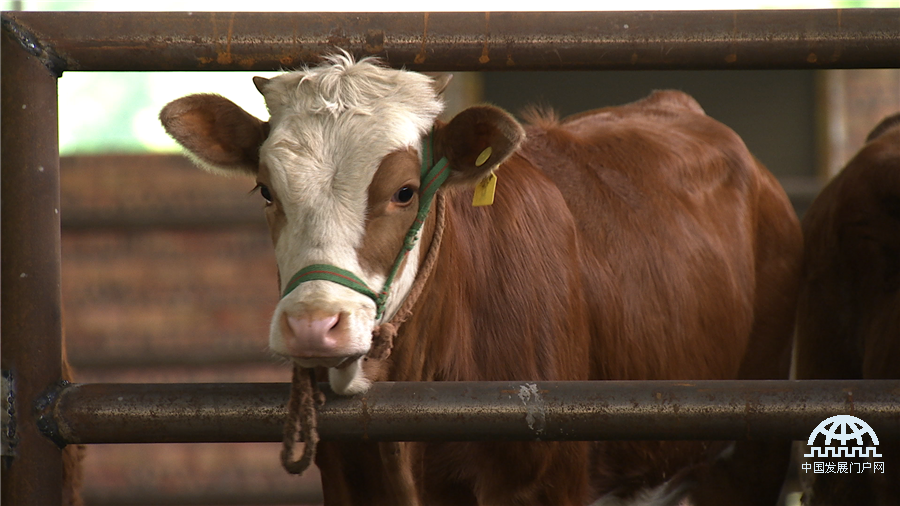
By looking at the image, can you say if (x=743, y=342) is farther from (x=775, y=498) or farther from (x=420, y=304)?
(x=420, y=304)

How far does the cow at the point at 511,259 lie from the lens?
62.9 inches

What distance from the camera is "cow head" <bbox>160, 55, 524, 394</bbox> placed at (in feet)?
4.71

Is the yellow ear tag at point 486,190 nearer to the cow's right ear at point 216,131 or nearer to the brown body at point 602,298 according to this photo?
the brown body at point 602,298

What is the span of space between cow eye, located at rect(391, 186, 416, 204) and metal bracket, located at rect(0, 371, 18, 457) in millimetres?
705

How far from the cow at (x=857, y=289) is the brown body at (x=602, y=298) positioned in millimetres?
100

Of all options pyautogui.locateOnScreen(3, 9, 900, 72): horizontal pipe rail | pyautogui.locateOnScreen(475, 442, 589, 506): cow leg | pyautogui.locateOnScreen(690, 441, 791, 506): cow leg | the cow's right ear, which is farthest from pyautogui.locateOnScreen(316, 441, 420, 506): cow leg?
pyautogui.locateOnScreen(690, 441, 791, 506): cow leg

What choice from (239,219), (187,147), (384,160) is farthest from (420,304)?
(239,219)

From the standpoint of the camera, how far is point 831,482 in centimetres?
262

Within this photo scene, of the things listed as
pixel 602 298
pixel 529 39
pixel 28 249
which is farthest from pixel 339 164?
pixel 602 298

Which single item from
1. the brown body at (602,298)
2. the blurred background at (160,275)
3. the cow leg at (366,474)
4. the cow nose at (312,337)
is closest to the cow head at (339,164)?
the cow nose at (312,337)

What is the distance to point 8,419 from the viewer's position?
4.46 feet

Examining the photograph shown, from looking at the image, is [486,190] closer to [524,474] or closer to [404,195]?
[404,195]

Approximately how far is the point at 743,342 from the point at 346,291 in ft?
5.48

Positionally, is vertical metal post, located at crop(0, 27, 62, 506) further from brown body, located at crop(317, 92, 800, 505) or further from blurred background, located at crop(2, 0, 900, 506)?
blurred background, located at crop(2, 0, 900, 506)
